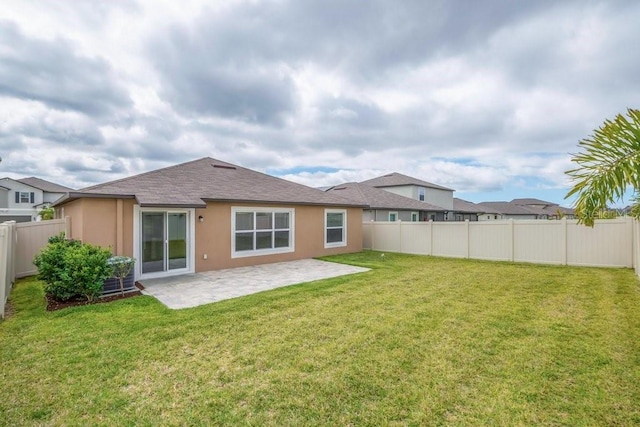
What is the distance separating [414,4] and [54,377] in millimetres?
10707

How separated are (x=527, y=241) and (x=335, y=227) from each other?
8109 millimetres

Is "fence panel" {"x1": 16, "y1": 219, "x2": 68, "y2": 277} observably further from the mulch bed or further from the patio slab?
the patio slab

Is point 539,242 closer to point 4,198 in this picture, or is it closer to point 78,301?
point 78,301

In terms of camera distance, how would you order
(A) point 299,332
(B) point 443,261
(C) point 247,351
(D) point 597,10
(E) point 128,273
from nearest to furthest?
A: (C) point 247,351, (A) point 299,332, (D) point 597,10, (E) point 128,273, (B) point 443,261

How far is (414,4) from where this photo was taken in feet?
28.0

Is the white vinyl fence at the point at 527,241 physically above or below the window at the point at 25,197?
below

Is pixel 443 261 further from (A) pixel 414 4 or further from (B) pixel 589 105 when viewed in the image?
(A) pixel 414 4

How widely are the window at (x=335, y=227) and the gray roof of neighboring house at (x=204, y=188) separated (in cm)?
59

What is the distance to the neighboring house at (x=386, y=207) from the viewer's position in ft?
71.8

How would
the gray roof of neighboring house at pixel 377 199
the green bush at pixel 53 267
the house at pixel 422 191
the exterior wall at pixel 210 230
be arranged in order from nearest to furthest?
1. the green bush at pixel 53 267
2. the exterior wall at pixel 210 230
3. the gray roof of neighboring house at pixel 377 199
4. the house at pixel 422 191

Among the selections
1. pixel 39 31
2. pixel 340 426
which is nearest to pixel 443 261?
pixel 340 426

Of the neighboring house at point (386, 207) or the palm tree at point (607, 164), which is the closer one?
the palm tree at point (607, 164)

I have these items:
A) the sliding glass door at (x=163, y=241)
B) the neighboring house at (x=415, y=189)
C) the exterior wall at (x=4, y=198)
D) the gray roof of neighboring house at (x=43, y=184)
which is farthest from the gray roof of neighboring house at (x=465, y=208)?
the exterior wall at (x=4, y=198)

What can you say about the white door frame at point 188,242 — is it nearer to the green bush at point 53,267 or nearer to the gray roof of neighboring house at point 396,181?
the green bush at point 53,267
